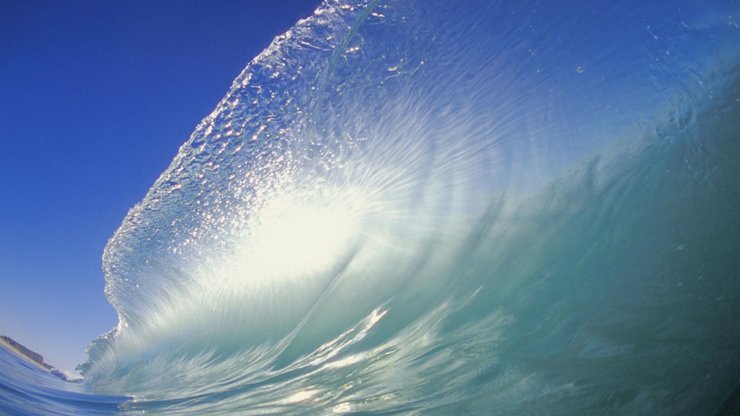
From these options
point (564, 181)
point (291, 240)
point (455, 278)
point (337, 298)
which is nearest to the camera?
point (564, 181)

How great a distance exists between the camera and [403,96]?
3.26 meters

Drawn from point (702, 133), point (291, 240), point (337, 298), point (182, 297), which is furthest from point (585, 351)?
point (182, 297)

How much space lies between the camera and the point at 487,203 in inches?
126

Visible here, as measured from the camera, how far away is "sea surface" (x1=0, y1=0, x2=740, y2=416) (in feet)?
8.11

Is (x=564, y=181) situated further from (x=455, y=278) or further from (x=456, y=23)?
(x=456, y=23)

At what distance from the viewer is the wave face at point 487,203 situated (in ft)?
8.11

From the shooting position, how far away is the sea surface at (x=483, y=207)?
97.3 inches

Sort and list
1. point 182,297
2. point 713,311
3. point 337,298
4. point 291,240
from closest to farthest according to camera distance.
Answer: point 713,311, point 337,298, point 291,240, point 182,297

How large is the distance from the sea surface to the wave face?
0.04 ft

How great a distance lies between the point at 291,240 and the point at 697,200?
325 centimetres

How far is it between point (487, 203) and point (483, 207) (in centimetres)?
4

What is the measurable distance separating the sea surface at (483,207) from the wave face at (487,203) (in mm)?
13

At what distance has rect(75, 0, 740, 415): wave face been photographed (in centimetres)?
247

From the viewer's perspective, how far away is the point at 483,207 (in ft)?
10.6
